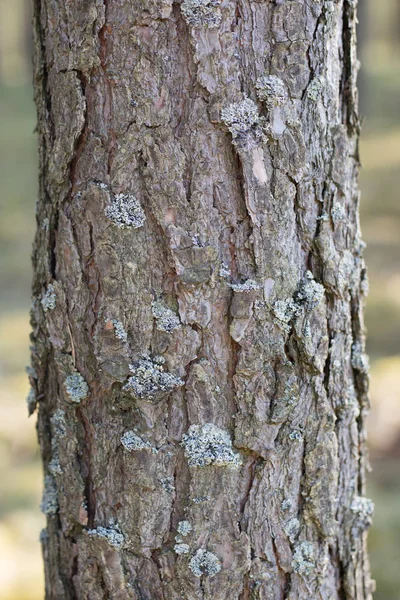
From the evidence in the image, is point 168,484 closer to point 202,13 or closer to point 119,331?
point 119,331

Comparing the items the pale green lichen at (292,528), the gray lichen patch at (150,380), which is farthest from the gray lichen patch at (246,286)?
the pale green lichen at (292,528)

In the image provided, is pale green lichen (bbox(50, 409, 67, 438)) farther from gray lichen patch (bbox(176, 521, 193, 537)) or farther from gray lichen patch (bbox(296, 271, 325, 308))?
gray lichen patch (bbox(296, 271, 325, 308))

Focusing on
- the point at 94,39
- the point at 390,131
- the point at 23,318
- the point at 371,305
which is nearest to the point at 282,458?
the point at 94,39

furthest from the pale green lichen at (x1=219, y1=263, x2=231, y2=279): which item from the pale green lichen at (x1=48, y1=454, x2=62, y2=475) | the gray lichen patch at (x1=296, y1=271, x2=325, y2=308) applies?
the pale green lichen at (x1=48, y1=454, x2=62, y2=475)

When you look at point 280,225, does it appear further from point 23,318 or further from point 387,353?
point 23,318

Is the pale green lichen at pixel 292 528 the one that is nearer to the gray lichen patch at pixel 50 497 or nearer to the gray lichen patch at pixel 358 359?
the gray lichen patch at pixel 358 359

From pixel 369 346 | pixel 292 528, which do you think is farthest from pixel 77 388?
pixel 369 346
